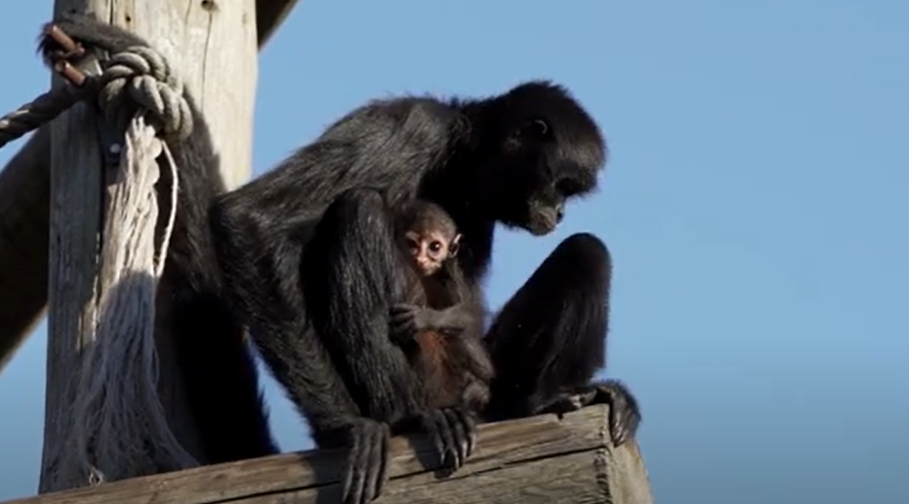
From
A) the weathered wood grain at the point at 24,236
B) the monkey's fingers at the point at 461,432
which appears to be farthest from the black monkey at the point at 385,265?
the weathered wood grain at the point at 24,236

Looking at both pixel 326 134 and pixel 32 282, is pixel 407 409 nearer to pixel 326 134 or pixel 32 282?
pixel 326 134

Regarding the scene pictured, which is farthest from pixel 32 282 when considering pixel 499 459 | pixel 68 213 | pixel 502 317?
pixel 499 459

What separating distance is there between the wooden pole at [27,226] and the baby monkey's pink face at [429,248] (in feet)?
2.40

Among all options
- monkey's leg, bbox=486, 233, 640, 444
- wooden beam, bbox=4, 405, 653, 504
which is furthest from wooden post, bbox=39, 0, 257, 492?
wooden beam, bbox=4, 405, 653, 504

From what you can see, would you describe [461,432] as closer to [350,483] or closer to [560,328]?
[350,483]

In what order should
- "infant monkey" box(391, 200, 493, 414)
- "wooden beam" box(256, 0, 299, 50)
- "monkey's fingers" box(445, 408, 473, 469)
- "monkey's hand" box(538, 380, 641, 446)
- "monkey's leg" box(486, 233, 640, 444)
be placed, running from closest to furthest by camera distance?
"monkey's fingers" box(445, 408, 473, 469) → "monkey's hand" box(538, 380, 641, 446) → "infant monkey" box(391, 200, 493, 414) → "monkey's leg" box(486, 233, 640, 444) → "wooden beam" box(256, 0, 299, 50)

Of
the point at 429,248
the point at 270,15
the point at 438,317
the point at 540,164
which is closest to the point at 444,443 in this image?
the point at 438,317

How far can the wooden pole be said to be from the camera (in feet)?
22.1

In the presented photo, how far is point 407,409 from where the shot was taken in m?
6.19

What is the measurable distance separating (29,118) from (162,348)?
890 mm

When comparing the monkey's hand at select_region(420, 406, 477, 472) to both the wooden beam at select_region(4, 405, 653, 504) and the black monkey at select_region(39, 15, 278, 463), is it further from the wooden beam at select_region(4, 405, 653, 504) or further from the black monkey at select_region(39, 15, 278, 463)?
the black monkey at select_region(39, 15, 278, 463)

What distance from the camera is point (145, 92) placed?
617 centimetres

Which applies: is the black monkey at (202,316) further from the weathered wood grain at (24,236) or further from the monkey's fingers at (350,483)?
the monkey's fingers at (350,483)

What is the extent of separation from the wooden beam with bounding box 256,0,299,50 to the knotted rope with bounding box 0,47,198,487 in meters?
0.77
